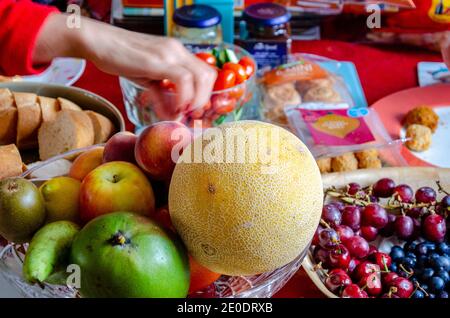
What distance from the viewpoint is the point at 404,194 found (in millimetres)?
729

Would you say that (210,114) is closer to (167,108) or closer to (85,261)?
(167,108)

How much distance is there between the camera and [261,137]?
17.7 inches

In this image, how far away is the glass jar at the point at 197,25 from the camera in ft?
3.53

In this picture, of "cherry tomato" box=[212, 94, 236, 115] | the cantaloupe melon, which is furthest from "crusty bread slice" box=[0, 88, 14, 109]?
the cantaloupe melon

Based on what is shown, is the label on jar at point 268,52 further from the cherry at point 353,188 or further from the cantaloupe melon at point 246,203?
the cantaloupe melon at point 246,203

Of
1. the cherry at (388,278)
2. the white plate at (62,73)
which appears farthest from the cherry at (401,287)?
the white plate at (62,73)

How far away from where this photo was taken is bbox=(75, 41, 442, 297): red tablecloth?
1.10 metres

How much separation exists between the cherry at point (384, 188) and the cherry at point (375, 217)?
5 cm

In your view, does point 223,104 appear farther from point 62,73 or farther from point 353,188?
point 62,73

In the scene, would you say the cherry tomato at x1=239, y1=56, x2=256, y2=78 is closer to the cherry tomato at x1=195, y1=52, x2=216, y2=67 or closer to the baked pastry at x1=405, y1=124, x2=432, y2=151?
the cherry tomato at x1=195, y1=52, x2=216, y2=67

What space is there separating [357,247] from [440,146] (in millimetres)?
388

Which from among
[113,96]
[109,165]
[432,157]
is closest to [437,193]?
[432,157]

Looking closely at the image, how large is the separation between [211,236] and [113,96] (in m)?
0.70
